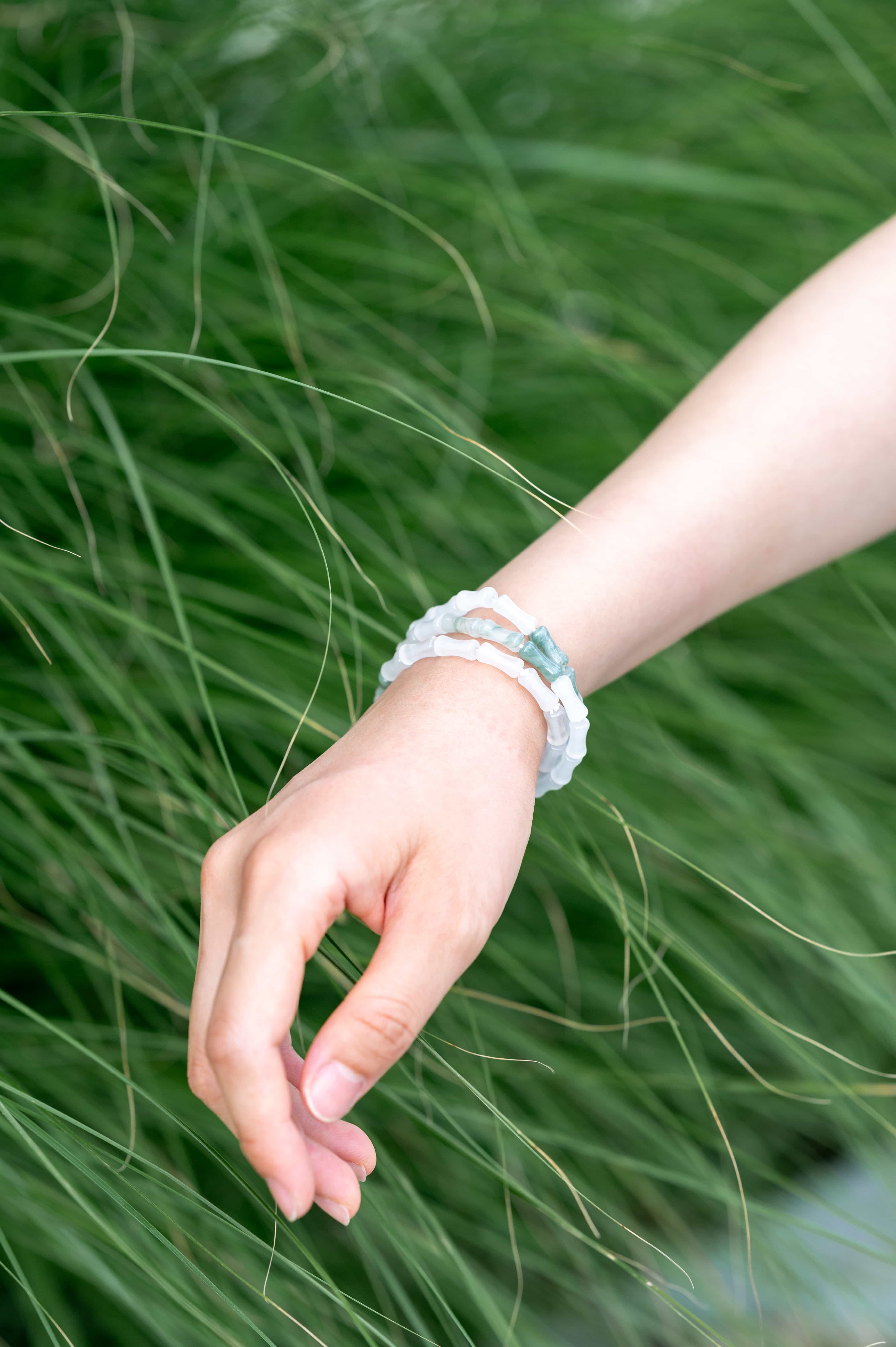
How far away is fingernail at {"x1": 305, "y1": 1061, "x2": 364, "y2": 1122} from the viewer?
233 millimetres

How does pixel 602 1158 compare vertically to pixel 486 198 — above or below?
below

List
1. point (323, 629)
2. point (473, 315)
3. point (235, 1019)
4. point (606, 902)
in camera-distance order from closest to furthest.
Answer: point (235, 1019), point (606, 902), point (323, 629), point (473, 315)

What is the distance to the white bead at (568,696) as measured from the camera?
0.99 ft

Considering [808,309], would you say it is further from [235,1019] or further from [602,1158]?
[602,1158]

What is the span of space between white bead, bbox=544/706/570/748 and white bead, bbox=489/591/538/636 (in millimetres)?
28

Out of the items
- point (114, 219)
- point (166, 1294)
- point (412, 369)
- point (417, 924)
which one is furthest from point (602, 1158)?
point (114, 219)

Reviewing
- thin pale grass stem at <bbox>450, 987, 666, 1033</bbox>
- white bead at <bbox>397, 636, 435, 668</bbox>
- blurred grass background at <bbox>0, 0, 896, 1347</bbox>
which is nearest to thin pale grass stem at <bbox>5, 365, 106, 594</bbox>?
blurred grass background at <bbox>0, 0, 896, 1347</bbox>

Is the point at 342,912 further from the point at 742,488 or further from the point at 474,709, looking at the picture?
the point at 742,488

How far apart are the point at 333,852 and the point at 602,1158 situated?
40 cm

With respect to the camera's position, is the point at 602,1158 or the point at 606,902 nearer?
the point at 606,902

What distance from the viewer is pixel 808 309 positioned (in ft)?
1.27

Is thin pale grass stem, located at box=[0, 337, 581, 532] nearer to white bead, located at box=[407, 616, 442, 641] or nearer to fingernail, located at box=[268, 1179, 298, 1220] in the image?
white bead, located at box=[407, 616, 442, 641]

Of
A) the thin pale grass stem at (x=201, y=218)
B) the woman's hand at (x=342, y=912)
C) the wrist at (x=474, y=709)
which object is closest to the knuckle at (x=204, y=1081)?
the woman's hand at (x=342, y=912)

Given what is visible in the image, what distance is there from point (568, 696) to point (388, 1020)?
0.38 feet
